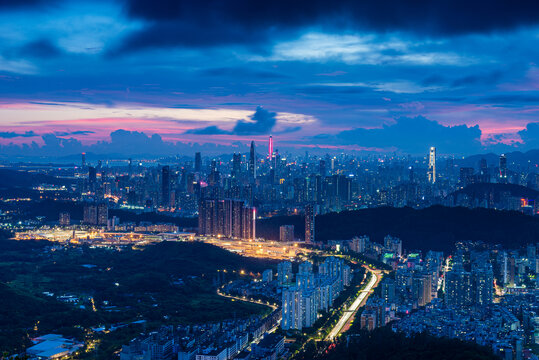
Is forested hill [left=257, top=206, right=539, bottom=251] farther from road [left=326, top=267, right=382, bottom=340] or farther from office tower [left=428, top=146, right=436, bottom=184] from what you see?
office tower [left=428, top=146, right=436, bottom=184]

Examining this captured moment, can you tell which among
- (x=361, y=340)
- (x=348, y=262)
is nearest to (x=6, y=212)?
(x=348, y=262)

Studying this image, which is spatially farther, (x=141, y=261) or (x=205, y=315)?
(x=141, y=261)

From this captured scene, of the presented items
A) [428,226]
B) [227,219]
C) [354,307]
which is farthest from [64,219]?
[354,307]

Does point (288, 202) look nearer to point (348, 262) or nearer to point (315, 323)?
point (348, 262)

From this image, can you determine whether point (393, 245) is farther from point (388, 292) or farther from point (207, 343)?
point (207, 343)

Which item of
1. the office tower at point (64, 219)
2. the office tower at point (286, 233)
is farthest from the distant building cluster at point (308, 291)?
the office tower at point (64, 219)

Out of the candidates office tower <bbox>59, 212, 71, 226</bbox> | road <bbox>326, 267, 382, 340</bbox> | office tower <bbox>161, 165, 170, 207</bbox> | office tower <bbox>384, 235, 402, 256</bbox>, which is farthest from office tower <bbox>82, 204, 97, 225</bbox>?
road <bbox>326, 267, 382, 340</bbox>
